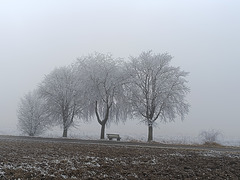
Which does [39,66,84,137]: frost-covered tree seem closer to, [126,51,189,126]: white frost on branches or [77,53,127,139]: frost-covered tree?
[77,53,127,139]: frost-covered tree

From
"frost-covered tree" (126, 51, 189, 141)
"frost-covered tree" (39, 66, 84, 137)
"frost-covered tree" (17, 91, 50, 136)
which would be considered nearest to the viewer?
"frost-covered tree" (126, 51, 189, 141)

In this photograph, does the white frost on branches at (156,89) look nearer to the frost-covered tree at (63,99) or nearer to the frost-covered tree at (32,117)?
the frost-covered tree at (63,99)

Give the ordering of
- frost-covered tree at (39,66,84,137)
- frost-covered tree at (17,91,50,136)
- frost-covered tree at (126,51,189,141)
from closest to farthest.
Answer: frost-covered tree at (126,51,189,141), frost-covered tree at (39,66,84,137), frost-covered tree at (17,91,50,136)

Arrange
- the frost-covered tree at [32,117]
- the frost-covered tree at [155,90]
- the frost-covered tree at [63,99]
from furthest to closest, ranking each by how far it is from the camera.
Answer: the frost-covered tree at [32,117] < the frost-covered tree at [63,99] < the frost-covered tree at [155,90]

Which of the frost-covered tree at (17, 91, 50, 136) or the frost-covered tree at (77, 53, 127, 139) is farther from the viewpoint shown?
the frost-covered tree at (17, 91, 50, 136)

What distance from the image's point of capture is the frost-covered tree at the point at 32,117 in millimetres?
40469

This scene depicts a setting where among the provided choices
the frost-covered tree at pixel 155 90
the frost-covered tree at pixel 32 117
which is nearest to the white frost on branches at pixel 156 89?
the frost-covered tree at pixel 155 90

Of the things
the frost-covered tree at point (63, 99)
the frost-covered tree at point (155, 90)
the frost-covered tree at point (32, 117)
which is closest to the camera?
the frost-covered tree at point (155, 90)

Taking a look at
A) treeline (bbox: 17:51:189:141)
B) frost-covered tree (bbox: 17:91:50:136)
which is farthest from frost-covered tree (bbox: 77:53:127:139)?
frost-covered tree (bbox: 17:91:50:136)

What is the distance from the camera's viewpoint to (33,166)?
962cm

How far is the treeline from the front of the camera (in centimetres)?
3039

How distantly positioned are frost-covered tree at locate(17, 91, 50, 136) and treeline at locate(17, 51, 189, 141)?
5629 mm

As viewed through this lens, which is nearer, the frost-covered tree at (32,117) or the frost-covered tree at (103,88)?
the frost-covered tree at (103,88)

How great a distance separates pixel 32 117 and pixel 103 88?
16184 mm
